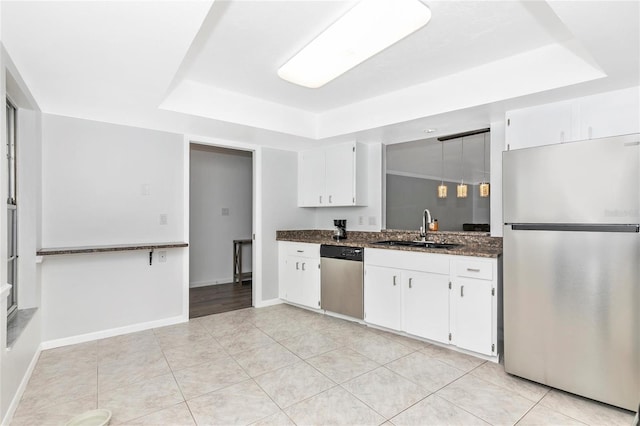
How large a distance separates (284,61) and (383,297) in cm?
237

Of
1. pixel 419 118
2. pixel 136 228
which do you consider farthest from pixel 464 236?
pixel 136 228

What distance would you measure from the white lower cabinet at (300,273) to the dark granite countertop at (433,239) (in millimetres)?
120

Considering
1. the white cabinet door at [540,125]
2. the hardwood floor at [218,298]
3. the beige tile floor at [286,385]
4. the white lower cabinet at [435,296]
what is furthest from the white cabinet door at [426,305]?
the hardwood floor at [218,298]

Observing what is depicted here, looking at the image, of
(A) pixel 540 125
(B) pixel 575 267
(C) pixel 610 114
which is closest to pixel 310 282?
(B) pixel 575 267

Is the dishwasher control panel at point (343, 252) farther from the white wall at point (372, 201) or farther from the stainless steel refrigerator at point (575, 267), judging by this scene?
the stainless steel refrigerator at point (575, 267)

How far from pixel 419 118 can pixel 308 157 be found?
1.90 m

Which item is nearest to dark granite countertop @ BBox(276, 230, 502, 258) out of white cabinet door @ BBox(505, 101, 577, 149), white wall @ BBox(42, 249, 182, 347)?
white cabinet door @ BBox(505, 101, 577, 149)

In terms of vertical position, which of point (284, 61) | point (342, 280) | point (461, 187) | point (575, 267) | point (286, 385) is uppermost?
point (284, 61)

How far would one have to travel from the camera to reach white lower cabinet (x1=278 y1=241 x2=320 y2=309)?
Answer: 4062 mm

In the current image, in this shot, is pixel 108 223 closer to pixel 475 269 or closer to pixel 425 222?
pixel 425 222

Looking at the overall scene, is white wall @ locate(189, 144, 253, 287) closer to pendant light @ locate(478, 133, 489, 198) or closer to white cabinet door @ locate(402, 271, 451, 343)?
white cabinet door @ locate(402, 271, 451, 343)

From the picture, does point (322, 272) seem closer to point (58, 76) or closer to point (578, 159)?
point (578, 159)

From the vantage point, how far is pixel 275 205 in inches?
179

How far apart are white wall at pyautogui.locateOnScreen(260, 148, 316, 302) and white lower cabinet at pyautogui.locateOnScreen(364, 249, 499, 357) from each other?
1.47m
